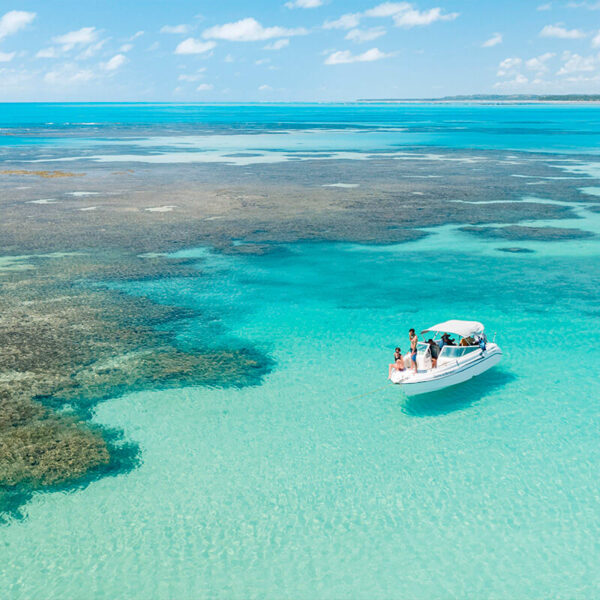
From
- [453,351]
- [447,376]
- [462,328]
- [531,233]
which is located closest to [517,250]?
[531,233]

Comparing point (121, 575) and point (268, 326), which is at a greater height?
point (268, 326)

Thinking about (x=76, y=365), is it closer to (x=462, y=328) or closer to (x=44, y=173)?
(x=462, y=328)

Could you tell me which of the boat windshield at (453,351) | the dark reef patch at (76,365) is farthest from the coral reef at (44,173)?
the boat windshield at (453,351)

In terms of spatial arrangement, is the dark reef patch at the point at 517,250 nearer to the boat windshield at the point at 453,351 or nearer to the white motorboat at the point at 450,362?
the white motorboat at the point at 450,362

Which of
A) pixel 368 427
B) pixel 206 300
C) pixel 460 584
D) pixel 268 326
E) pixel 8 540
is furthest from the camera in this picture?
pixel 206 300

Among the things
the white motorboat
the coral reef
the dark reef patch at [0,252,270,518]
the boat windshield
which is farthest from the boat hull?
the coral reef

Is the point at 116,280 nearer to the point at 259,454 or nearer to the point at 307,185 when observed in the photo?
the point at 259,454

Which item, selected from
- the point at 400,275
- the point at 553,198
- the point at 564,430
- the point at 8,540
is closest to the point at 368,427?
the point at 564,430
